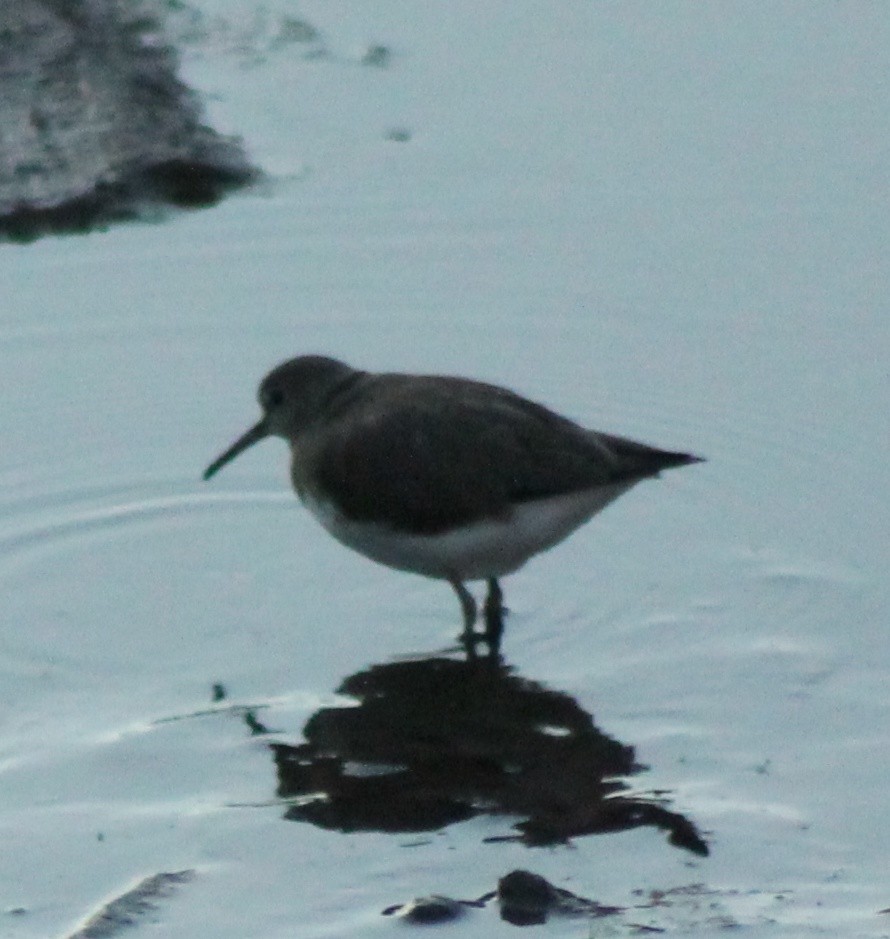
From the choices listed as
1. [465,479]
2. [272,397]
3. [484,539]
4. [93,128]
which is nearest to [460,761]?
[484,539]

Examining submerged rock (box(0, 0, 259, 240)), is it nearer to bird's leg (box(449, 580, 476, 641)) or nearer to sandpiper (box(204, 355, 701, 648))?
sandpiper (box(204, 355, 701, 648))

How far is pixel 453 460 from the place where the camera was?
25.0 ft

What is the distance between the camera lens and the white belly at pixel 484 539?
7.55 meters

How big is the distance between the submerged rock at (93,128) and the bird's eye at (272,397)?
2480mm

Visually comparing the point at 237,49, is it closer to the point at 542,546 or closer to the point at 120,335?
the point at 120,335

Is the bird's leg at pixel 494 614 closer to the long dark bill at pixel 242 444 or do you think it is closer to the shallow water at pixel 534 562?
the shallow water at pixel 534 562

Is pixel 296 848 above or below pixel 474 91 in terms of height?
below

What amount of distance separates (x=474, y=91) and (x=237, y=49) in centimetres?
139

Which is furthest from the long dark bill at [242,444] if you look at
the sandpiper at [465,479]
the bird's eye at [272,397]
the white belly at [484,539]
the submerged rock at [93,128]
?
the submerged rock at [93,128]

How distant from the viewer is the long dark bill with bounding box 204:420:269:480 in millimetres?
8367

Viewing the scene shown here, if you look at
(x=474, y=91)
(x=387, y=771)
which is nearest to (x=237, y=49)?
(x=474, y=91)

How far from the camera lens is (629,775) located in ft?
22.1

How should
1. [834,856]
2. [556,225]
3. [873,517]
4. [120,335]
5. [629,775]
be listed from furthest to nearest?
[556,225], [120,335], [873,517], [629,775], [834,856]

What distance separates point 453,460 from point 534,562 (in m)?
0.78
